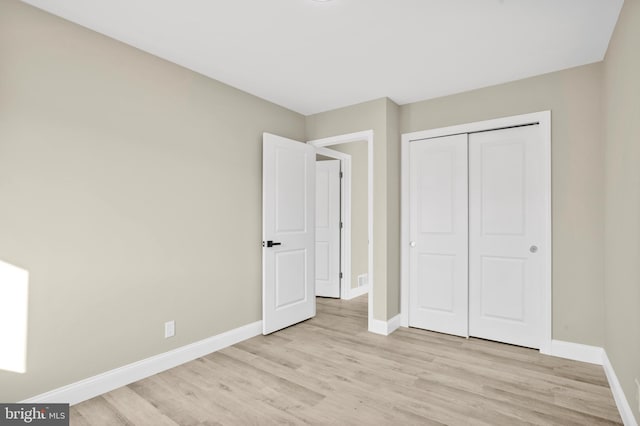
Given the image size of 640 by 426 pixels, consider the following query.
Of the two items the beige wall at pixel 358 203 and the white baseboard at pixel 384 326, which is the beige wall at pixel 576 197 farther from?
the beige wall at pixel 358 203

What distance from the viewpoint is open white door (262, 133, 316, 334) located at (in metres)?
3.48

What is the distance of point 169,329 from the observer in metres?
2.74

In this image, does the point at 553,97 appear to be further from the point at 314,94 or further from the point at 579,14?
the point at 314,94

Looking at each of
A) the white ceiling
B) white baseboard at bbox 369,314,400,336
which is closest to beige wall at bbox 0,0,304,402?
the white ceiling

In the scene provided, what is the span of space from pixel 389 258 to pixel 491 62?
2028 mm

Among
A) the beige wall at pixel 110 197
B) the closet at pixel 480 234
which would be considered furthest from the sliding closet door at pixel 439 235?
the beige wall at pixel 110 197

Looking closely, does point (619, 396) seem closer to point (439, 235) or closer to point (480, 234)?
point (480, 234)

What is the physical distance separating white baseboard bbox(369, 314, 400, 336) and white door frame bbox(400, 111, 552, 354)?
18cm

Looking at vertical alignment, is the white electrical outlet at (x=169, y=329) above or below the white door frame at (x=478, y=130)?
below

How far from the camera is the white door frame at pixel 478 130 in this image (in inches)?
116

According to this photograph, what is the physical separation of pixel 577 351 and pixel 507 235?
43.0 inches

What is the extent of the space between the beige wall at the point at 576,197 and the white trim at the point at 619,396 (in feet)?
0.92

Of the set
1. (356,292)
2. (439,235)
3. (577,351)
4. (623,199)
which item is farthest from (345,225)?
(623,199)

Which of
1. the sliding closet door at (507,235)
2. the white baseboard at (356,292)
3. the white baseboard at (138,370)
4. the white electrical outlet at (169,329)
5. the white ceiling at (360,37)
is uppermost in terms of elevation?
the white ceiling at (360,37)
